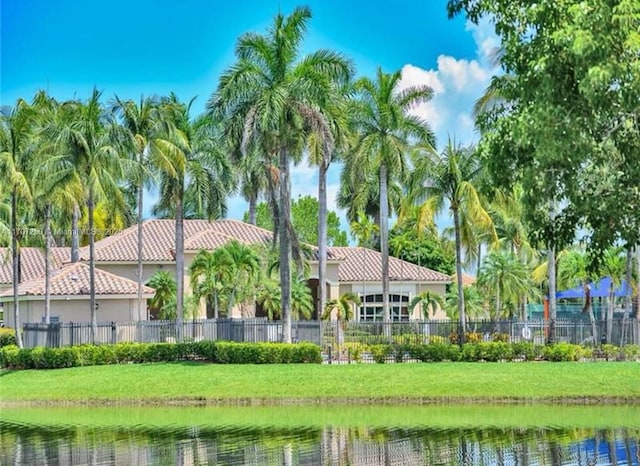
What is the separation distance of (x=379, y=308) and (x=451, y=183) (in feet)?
82.4

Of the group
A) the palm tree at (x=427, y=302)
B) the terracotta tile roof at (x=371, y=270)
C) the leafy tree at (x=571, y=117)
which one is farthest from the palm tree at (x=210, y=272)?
the leafy tree at (x=571, y=117)

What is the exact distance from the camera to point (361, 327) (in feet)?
Result: 146

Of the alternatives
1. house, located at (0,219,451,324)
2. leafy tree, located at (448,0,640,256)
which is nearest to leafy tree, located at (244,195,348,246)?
house, located at (0,219,451,324)

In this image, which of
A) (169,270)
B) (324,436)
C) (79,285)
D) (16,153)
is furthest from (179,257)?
(324,436)

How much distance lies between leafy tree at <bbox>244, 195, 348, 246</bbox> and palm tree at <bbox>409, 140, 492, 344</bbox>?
162 feet

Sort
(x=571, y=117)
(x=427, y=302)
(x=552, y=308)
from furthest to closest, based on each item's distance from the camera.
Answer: (x=427, y=302), (x=552, y=308), (x=571, y=117)

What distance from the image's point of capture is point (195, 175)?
49406 mm

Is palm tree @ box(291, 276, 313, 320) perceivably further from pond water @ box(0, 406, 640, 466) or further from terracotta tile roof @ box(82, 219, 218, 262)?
pond water @ box(0, 406, 640, 466)

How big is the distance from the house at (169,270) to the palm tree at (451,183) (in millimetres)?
Answer: 15650

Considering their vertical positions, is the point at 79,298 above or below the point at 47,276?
below

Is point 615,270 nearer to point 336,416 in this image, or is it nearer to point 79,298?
point 79,298

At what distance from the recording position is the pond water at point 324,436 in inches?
917

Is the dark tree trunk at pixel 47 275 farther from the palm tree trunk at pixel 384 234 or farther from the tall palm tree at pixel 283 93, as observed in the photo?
the palm tree trunk at pixel 384 234

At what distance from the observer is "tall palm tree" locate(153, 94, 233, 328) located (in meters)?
49.4
